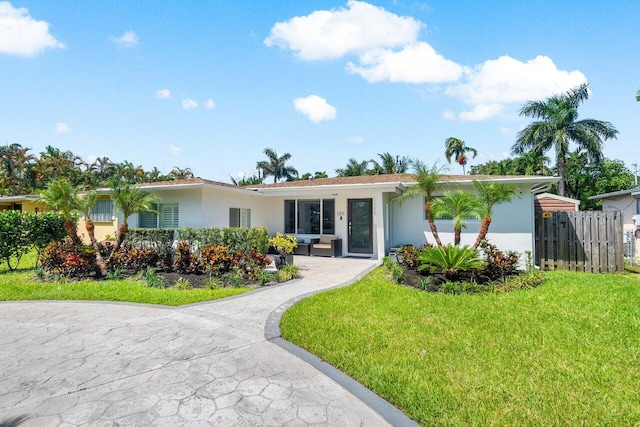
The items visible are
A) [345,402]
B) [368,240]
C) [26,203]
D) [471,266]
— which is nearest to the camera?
[345,402]

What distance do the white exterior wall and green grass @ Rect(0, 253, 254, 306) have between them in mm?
8056

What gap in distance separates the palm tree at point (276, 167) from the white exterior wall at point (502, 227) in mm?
32593

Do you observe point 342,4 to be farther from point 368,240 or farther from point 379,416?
point 379,416

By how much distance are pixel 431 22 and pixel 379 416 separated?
10890 mm

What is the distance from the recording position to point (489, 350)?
4.28 meters

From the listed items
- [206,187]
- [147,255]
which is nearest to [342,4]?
[206,187]

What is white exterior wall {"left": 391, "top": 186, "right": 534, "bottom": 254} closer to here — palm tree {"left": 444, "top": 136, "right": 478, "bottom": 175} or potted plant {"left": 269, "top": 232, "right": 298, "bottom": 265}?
potted plant {"left": 269, "top": 232, "right": 298, "bottom": 265}

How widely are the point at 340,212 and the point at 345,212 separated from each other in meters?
0.24

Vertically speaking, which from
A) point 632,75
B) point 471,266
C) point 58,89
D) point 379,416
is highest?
point 632,75

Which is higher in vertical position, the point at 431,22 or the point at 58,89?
the point at 431,22

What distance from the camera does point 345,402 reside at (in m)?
3.18

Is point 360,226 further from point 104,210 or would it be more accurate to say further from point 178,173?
point 178,173

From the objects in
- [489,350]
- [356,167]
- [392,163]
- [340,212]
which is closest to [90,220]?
[340,212]

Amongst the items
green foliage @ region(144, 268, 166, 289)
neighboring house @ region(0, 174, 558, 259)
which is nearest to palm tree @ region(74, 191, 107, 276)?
green foliage @ region(144, 268, 166, 289)
